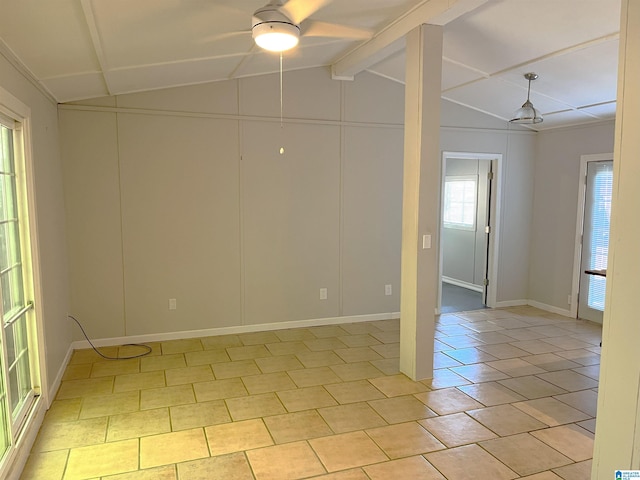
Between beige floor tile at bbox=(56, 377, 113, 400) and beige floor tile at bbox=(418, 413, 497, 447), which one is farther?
beige floor tile at bbox=(56, 377, 113, 400)

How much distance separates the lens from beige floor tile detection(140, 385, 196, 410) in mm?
3377

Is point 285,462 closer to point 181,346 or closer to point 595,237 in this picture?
point 181,346

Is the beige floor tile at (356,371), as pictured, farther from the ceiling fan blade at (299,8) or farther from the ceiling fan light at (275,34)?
the ceiling fan blade at (299,8)

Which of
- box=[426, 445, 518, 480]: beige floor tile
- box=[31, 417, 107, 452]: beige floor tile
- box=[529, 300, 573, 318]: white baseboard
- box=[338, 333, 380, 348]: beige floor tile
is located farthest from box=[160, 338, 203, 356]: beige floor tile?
box=[529, 300, 573, 318]: white baseboard

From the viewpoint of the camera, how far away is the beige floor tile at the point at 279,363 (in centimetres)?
408

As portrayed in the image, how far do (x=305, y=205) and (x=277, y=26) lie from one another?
268 centimetres

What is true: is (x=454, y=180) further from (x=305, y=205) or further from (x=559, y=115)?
(x=305, y=205)

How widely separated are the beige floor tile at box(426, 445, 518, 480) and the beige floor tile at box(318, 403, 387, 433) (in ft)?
1.67

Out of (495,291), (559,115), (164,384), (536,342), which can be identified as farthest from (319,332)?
(559,115)

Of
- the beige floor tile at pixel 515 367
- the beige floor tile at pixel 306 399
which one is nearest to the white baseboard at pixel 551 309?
the beige floor tile at pixel 515 367

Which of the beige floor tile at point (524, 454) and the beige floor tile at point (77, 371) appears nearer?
the beige floor tile at point (524, 454)

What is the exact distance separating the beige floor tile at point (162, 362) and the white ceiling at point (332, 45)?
2.47 meters

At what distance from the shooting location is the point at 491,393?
11.9ft

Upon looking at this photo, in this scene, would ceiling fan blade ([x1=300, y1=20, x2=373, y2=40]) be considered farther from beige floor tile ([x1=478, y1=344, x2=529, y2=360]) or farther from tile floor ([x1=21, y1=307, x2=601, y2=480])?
beige floor tile ([x1=478, y1=344, x2=529, y2=360])
